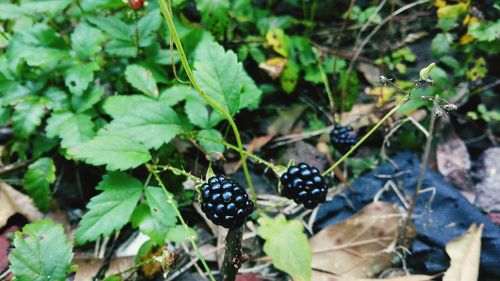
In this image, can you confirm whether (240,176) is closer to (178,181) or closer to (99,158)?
(178,181)

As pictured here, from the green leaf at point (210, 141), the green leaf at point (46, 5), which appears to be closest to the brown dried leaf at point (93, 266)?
the green leaf at point (210, 141)

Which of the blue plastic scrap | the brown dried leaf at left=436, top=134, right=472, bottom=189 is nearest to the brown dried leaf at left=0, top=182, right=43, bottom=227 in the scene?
the blue plastic scrap

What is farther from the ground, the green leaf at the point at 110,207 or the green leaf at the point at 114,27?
the green leaf at the point at 114,27

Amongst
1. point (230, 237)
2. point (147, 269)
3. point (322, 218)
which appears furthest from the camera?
point (322, 218)

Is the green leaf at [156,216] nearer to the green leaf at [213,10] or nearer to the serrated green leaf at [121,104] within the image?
the serrated green leaf at [121,104]

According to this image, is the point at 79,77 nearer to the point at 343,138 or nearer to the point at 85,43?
the point at 85,43

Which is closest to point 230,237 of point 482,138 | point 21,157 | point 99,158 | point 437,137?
point 99,158

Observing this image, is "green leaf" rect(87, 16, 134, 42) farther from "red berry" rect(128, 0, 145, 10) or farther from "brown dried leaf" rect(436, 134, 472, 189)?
"brown dried leaf" rect(436, 134, 472, 189)
